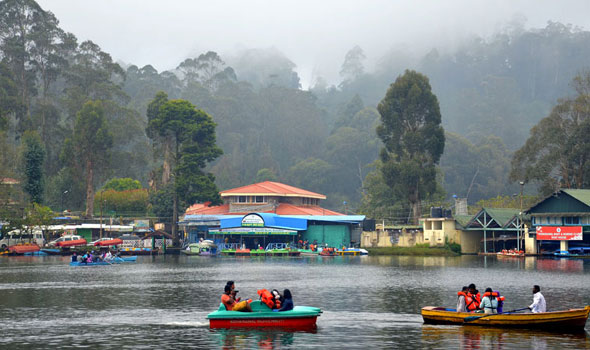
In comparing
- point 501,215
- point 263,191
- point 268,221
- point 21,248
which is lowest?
point 21,248

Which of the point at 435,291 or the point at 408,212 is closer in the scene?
the point at 435,291

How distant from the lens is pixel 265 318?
35.7 meters

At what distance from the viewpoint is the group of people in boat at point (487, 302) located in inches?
1375

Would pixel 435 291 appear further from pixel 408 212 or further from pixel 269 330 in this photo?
pixel 408 212

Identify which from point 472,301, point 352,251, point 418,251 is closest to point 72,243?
point 352,251

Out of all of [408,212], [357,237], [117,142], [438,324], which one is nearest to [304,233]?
[357,237]

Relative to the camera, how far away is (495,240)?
11594 cm

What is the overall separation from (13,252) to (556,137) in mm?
88929

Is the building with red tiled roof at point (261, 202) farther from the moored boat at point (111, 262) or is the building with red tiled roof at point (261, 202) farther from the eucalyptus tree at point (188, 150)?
the moored boat at point (111, 262)

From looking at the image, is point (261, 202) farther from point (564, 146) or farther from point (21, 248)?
point (564, 146)

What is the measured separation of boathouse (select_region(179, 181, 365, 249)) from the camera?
399ft

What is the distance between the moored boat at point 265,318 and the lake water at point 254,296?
1.97ft

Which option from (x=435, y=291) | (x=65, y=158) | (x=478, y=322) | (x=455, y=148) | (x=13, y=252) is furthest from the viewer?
(x=455, y=148)

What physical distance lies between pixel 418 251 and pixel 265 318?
82.0 metres
